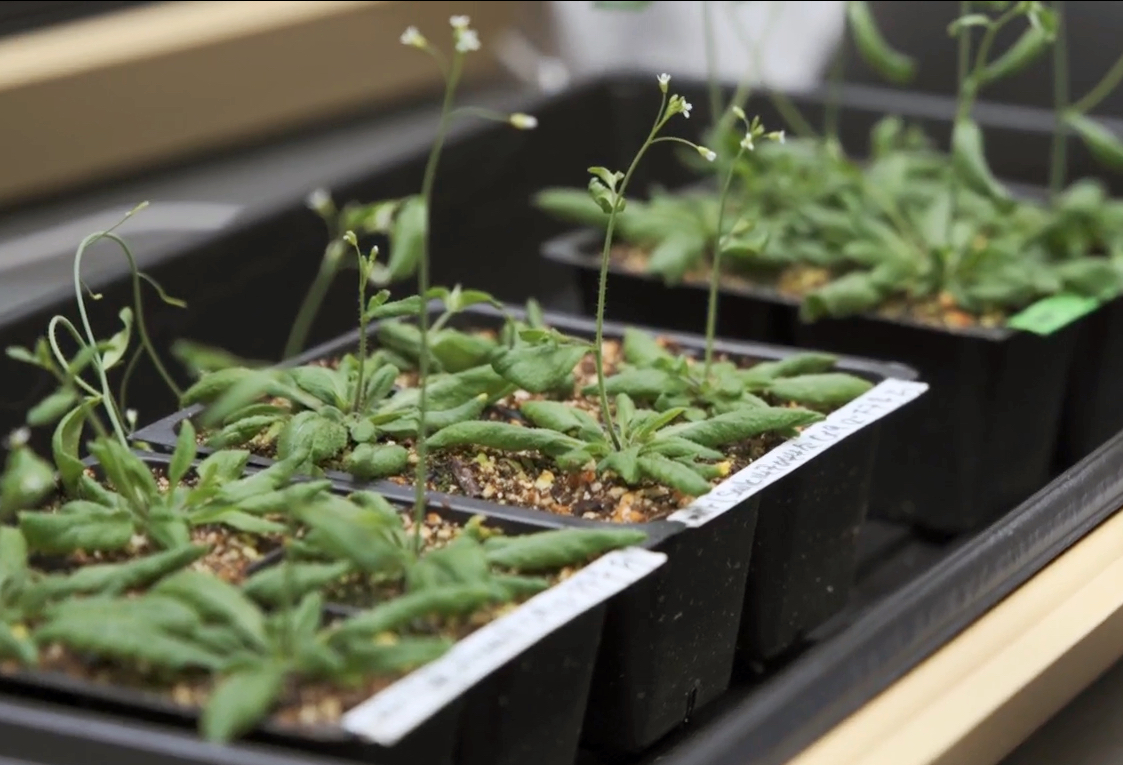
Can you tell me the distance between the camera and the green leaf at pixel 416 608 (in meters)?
0.75

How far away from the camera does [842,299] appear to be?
1373 mm

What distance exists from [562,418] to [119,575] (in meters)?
0.32

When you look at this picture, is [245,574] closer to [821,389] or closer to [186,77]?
[821,389]

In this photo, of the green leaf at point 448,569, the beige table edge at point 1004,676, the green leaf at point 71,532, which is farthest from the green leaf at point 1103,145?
the green leaf at point 71,532

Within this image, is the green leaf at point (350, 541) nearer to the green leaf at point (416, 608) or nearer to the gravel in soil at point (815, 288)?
the green leaf at point (416, 608)

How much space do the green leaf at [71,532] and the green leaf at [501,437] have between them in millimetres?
208

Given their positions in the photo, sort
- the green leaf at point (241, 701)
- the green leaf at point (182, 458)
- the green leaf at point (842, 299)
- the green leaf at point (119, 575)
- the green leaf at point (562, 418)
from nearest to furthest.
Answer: the green leaf at point (241, 701), the green leaf at point (119, 575), the green leaf at point (182, 458), the green leaf at point (562, 418), the green leaf at point (842, 299)

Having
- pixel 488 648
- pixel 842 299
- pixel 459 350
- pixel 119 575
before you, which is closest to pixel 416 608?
pixel 488 648

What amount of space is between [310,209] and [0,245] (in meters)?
0.28

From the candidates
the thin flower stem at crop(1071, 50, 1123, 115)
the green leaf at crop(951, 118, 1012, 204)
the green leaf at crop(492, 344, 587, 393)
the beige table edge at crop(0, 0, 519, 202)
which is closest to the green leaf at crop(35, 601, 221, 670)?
the green leaf at crop(492, 344, 587, 393)

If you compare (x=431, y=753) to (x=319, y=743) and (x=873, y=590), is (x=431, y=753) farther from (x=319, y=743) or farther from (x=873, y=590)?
(x=873, y=590)

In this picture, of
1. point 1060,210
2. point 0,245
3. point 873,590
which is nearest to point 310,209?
point 0,245

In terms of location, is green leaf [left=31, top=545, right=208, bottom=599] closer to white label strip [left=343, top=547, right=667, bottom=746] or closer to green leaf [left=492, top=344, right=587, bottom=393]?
white label strip [left=343, top=547, right=667, bottom=746]

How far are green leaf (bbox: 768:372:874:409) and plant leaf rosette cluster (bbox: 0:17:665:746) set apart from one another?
261mm
